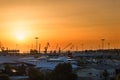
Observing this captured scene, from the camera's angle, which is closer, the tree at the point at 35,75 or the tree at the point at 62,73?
the tree at the point at 62,73

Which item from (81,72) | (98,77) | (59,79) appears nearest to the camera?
(59,79)

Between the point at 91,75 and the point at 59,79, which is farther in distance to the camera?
the point at 91,75

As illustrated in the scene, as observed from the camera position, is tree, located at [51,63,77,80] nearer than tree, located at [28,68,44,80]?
Yes

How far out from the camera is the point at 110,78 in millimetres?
82562

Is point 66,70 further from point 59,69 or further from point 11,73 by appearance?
point 11,73

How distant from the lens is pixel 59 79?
65.4 m

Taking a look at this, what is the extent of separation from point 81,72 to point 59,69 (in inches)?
1177

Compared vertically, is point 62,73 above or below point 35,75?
above

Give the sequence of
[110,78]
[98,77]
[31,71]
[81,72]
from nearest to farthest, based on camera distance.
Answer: [31,71], [110,78], [98,77], [81,72]

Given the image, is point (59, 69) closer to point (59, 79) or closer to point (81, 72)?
point (59, 79)

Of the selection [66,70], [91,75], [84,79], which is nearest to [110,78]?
[84,79]

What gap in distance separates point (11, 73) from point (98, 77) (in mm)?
17250

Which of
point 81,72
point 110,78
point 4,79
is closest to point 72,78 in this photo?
point 4,79

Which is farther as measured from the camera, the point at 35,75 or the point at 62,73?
the point at 35,75
